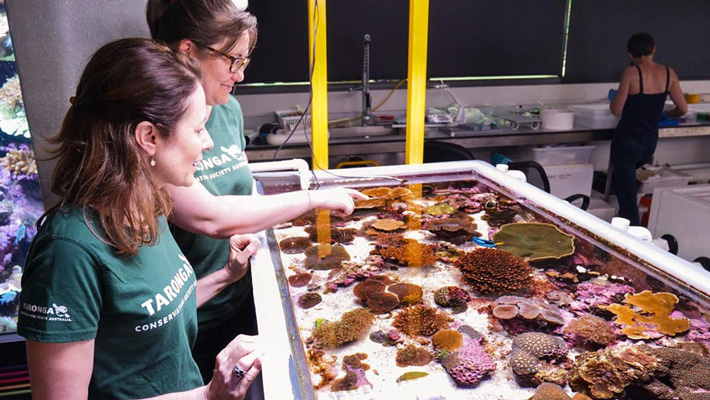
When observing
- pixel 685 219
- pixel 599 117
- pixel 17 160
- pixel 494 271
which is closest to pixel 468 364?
pixel 494 271

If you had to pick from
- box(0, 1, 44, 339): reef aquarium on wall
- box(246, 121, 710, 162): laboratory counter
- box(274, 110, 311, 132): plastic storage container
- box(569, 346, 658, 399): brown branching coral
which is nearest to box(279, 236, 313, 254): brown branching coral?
box(569, 346, 658, 399): brown branching coral

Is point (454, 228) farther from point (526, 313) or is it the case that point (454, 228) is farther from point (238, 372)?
point (238, 372)

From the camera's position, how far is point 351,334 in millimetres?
1080

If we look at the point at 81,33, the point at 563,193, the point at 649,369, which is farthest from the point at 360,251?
the point at 563,193

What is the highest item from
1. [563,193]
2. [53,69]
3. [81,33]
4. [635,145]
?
[81,33]

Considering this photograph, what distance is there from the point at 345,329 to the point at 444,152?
2.36m

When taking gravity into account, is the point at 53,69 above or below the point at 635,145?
above

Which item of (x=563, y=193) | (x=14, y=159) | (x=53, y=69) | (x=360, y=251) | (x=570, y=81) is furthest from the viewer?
(x=570, y=81)

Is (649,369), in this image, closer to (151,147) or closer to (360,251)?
(360,251)

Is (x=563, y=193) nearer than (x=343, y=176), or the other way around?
(x=343, y=176)

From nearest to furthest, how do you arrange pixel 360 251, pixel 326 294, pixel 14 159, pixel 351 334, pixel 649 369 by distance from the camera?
pixel 649 369 → pixel 351 334 → pixel 326 294 → pixel 360 251 → pixel 14 159

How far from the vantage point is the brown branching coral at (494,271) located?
1.26 metres

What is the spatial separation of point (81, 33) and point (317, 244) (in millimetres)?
1037

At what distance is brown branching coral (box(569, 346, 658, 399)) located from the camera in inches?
35.3
